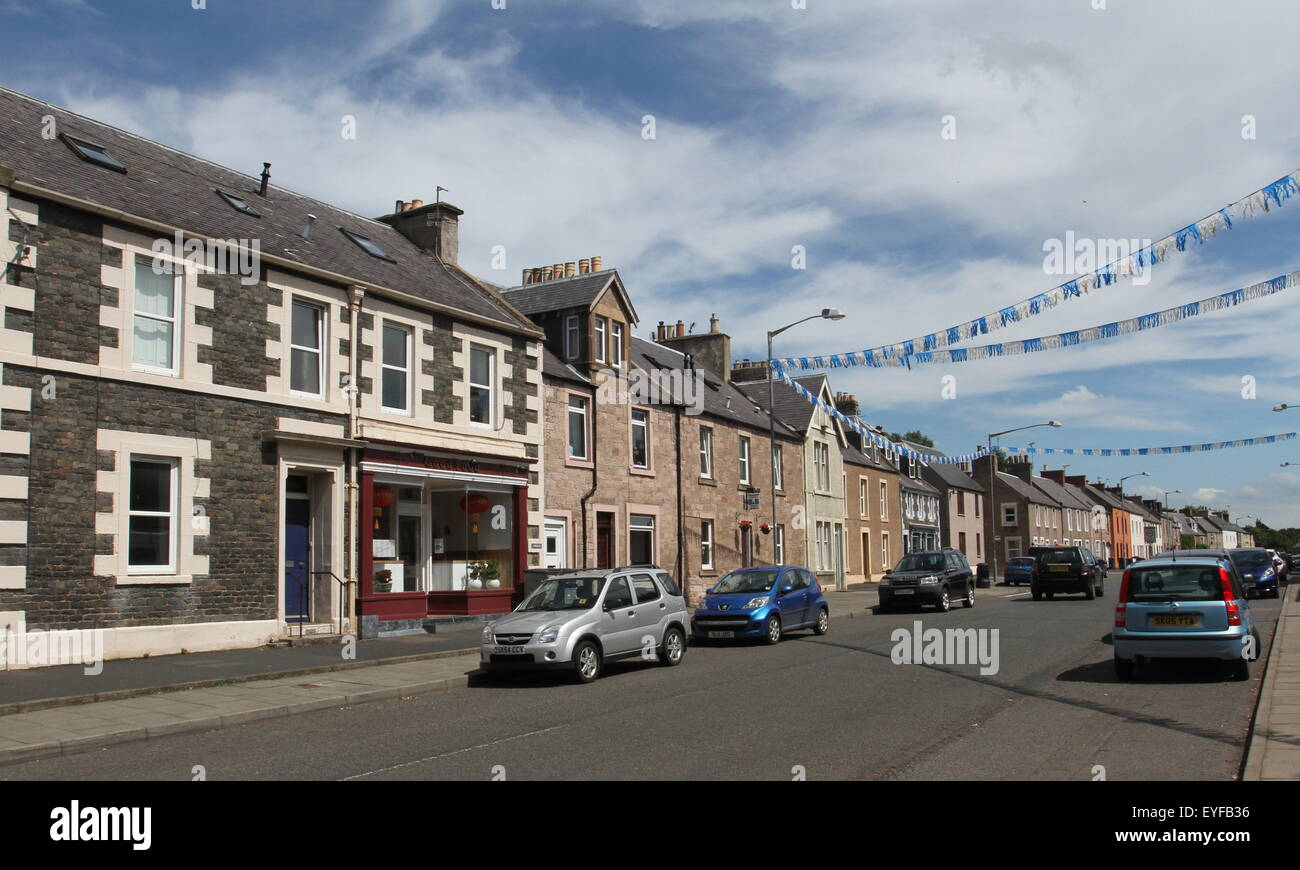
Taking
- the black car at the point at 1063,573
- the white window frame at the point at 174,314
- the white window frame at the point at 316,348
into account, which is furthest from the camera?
the black car at the point at 1063,573

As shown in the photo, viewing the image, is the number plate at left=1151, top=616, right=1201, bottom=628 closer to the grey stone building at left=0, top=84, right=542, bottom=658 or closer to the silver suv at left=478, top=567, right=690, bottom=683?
the silver suv at left=478, top=567, right=690, bottom=683

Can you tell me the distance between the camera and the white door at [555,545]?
24.8m

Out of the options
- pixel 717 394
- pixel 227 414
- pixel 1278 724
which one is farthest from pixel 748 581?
pixel 717 394

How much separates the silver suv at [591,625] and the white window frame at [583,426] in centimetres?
868

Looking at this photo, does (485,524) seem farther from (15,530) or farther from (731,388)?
(731,388)

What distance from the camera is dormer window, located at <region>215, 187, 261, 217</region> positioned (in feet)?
63.7

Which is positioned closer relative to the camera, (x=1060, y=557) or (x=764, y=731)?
(x=764, y=731)

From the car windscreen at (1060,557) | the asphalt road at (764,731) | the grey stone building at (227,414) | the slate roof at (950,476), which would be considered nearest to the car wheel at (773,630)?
the asphalt road at (764,731)

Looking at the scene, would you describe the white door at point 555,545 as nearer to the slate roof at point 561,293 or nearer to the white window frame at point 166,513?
the slate roof at point 561,293

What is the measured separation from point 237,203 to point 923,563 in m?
19.9

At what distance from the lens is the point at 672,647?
16.5 m

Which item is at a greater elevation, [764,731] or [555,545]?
[555,545]

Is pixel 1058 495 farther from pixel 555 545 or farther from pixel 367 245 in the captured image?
pixel 367 245
